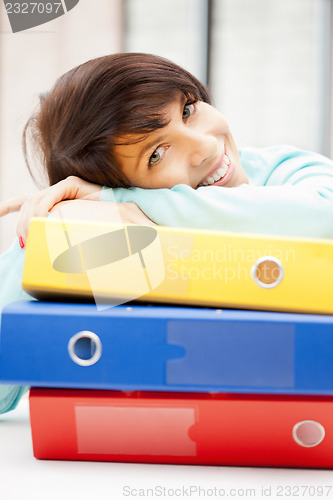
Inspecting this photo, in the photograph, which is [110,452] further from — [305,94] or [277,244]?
[305,94]

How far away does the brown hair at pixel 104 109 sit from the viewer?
0.60 m

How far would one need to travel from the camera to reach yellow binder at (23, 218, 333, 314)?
1.48ft

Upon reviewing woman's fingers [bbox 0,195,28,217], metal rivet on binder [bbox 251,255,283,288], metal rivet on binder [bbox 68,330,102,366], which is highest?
metal rivet on binder [bbox 251,255,283,288]

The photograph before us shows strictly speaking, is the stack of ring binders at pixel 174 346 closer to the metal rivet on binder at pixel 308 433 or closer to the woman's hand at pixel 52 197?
the metal rivet on binder at pixel 308 433

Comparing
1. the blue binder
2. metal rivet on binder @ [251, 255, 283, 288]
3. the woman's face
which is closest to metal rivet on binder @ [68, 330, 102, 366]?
the blue binder

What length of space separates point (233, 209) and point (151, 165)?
0.42ft

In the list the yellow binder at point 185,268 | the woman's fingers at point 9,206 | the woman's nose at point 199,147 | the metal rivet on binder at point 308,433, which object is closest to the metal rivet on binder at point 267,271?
the yellow binder at point 185,268

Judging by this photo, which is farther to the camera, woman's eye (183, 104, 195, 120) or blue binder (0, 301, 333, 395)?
woman's eye (183, 104, 195, 120)

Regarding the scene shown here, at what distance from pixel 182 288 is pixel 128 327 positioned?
0.06m

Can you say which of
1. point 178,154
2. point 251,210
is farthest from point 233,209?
point 178,154

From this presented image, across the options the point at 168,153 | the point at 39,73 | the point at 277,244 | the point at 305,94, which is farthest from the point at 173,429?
the point at 305,94

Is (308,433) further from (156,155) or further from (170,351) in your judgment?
(156,155)

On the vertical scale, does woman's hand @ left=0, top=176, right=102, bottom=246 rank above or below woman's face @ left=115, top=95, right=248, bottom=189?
below

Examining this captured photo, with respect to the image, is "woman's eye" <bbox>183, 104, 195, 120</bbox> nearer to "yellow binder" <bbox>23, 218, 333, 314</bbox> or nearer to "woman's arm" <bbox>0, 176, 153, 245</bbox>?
"woman's arm" <bbox>0, 176, 153, 245</bbox>
